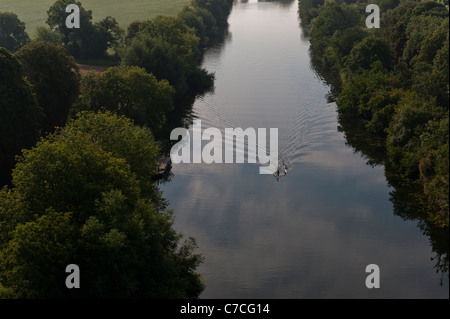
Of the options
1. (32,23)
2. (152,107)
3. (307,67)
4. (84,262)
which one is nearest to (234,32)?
(307,67)

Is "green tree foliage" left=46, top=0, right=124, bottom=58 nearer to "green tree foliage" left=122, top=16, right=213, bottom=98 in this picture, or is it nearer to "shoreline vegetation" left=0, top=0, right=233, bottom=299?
"green tree foliage" left=122, top=16, right=213, bottom=98

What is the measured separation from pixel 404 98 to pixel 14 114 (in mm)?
61892

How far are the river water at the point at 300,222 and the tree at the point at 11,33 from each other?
6984 centimetres

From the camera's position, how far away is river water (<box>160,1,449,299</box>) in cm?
5311

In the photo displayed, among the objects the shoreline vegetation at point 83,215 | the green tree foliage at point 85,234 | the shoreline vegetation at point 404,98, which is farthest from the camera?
the shoreline vegetation at point 404,98

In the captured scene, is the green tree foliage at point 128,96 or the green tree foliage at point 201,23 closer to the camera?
the green tree foliage at point 128,96

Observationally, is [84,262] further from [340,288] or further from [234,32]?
[234,32]

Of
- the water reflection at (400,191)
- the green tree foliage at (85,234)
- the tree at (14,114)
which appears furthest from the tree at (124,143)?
the water reflection at (400,191)

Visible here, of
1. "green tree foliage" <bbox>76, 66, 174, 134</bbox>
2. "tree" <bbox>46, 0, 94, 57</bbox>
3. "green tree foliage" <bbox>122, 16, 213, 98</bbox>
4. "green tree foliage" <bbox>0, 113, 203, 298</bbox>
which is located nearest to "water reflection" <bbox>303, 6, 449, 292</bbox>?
"green tree foliage" <bbox>0, 113, 203, 298</bbox>

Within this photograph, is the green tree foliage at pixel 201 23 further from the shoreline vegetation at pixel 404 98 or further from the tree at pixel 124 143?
the tree at pixel 124 143

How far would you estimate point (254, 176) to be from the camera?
256ft

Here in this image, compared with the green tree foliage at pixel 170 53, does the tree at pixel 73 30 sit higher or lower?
higher

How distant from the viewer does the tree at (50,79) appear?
285ft

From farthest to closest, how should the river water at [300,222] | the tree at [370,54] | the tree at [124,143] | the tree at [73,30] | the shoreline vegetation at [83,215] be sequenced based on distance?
the tree at [73,30] < the tree at [370,54] < the tree at [124,143] < the river water at [300,222] < the shoreline vegetation at [83,215]
